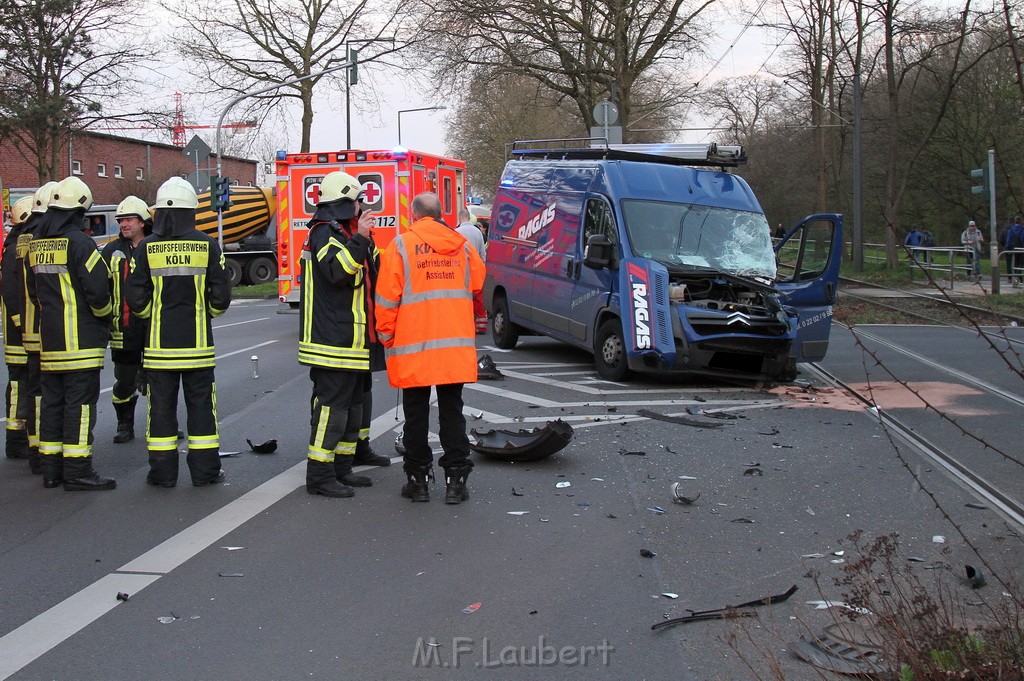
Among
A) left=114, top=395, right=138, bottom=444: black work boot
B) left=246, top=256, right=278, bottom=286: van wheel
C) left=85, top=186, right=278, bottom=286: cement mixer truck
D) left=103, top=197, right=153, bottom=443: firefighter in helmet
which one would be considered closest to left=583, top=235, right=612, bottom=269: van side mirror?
left=103, top=197, right=153, bottom=443: firefighter in helmet

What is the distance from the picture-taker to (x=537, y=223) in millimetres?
13578

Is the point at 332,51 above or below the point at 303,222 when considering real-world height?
above

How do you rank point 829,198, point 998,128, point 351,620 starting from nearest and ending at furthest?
point 351,620 → point 998,128 → point 829,198

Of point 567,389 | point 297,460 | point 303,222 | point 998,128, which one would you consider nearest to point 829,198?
point 998,128

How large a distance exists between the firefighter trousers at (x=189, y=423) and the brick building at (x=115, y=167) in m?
41.4

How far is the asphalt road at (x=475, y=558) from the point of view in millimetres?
4125

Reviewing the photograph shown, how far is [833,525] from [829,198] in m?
53.5

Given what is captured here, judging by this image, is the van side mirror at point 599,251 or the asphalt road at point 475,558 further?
the van side mirror at point 599,251

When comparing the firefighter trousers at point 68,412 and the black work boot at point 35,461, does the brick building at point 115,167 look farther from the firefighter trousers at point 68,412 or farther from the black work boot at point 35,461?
the firefighter trousers at point 68,412

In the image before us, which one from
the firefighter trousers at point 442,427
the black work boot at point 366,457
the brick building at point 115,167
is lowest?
the black work boot at point 366,457

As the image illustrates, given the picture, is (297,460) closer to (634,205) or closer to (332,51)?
(634,205)

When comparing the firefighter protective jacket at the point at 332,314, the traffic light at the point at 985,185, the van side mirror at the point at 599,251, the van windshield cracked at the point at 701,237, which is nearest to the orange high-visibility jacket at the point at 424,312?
the firefighter protective jacket at the point at 332,314

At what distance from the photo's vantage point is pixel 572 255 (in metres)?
12.4

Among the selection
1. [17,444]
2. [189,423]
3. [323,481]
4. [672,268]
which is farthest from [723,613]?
[672,268]
